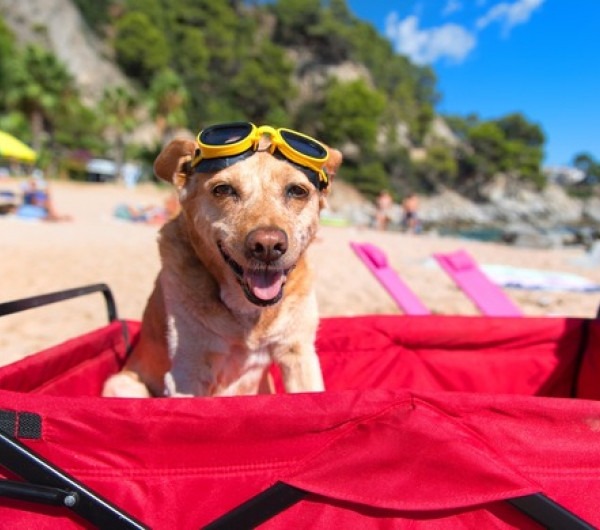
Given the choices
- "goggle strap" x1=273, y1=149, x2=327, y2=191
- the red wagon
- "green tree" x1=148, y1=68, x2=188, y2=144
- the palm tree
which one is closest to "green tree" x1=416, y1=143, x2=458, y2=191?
"green tree" x1=148, y1=68, x2=188, y2=144

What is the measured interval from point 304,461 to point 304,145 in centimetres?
139

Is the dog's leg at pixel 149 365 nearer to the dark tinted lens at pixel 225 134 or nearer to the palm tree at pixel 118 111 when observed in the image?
the dark tinted lens at pixel 225 134

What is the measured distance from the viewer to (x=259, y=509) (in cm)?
122

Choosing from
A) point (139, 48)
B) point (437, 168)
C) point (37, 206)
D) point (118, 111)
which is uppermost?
point (139, 48)

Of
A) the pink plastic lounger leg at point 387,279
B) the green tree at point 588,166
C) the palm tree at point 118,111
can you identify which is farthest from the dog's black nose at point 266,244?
the green tree at point 588,166

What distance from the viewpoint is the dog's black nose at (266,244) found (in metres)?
1.77

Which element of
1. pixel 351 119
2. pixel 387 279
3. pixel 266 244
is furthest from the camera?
pixel 351 119

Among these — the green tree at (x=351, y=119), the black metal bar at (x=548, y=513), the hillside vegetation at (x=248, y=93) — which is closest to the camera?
the black metal bar at (x=548, y=513)

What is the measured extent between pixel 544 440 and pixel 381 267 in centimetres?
271

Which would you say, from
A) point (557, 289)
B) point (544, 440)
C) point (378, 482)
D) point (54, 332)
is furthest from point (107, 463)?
point (557, 289)

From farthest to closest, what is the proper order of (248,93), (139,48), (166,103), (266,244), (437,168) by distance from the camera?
(437,168), (248,93), (139,48), (166,103), (266,244)

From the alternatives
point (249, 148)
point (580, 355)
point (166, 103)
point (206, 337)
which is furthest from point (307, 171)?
point (166, 103)

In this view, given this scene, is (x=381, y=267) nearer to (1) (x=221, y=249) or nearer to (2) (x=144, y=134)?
(1) (x=221, y=249)

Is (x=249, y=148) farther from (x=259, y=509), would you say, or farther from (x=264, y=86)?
(x=264, y=86)
